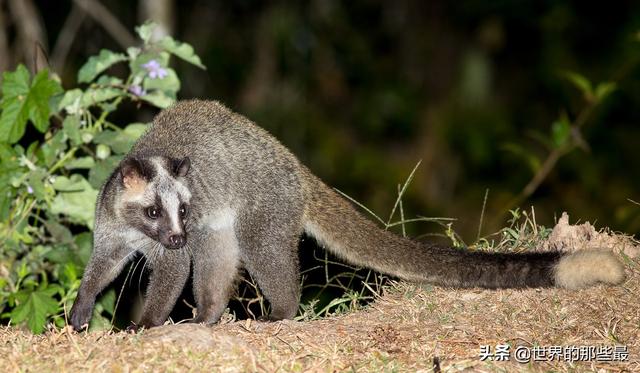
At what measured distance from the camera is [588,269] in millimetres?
6098

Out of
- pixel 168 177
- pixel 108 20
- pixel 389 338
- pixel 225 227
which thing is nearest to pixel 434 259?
pixel 389 338

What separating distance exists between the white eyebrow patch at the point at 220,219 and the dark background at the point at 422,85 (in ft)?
27.9

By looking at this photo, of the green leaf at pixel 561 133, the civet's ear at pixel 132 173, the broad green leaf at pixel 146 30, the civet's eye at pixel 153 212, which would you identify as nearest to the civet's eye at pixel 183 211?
the civet's eye at pixel 153 212

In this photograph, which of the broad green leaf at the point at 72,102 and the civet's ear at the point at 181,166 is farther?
the broad green leaf at the point at 72,102

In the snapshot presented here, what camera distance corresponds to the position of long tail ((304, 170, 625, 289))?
615cm

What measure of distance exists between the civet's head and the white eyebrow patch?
211 mm

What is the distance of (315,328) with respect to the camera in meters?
6.18

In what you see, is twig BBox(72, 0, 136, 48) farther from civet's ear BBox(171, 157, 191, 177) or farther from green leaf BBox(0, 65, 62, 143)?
civet's ear BBox(171, 157, 191, 177)

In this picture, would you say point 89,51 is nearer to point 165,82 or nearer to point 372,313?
point 165,82

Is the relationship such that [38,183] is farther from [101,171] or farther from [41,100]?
[41,100]

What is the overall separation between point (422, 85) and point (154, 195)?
42.4 feet

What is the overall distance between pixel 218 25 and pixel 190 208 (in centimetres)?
1201

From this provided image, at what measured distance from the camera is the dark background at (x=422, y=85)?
1634 centimetres

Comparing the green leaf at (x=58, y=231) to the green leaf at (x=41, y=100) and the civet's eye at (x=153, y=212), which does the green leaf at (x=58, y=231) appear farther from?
the civet's eye at (x=153, y=212)
